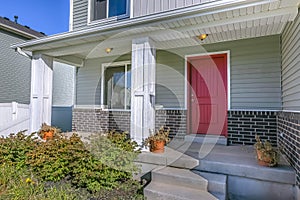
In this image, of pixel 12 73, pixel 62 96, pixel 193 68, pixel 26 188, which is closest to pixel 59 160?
pixel 26 188

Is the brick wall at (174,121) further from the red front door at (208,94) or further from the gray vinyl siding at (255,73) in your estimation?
the gray vinyl siding at (255,73)

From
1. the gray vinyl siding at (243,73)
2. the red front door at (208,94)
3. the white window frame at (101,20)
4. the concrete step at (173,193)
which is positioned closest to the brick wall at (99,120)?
the gray vinyl siding at (243,73)

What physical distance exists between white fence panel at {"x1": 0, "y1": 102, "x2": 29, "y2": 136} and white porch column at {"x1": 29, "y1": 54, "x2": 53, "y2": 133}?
1060mm

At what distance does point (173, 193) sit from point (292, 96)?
93.7 inches

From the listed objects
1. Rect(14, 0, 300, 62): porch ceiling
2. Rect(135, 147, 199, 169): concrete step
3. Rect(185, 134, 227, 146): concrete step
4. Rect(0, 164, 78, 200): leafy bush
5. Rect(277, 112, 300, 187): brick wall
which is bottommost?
Rect(0, 164, 78, 200): leafy bush

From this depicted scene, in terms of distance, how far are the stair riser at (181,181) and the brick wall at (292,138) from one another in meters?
1.18

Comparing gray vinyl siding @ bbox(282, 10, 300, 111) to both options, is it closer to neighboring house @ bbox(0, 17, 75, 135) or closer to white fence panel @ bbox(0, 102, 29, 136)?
white fence panel @ bbox(0, 102, 29, 136)

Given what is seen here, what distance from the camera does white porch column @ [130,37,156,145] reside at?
13.5ft

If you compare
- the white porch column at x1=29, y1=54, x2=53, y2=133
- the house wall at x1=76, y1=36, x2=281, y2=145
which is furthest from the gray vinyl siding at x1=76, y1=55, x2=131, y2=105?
the house wall at x1=76, y1=36, x2=281, y2=145

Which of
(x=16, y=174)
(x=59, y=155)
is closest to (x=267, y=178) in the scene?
(x=59, y=155)

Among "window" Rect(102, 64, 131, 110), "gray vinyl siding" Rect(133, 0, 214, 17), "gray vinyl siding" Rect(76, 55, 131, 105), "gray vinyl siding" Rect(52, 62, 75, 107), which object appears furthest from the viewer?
"gray vinyl siding" Rect(52, 62, 75, 107)

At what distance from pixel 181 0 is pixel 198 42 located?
1.08 m

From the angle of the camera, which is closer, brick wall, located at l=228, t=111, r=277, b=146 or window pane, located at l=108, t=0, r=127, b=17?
brick wall, located at l=228, t=111, r=277, b=146

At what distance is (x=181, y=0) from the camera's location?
4.99 m
